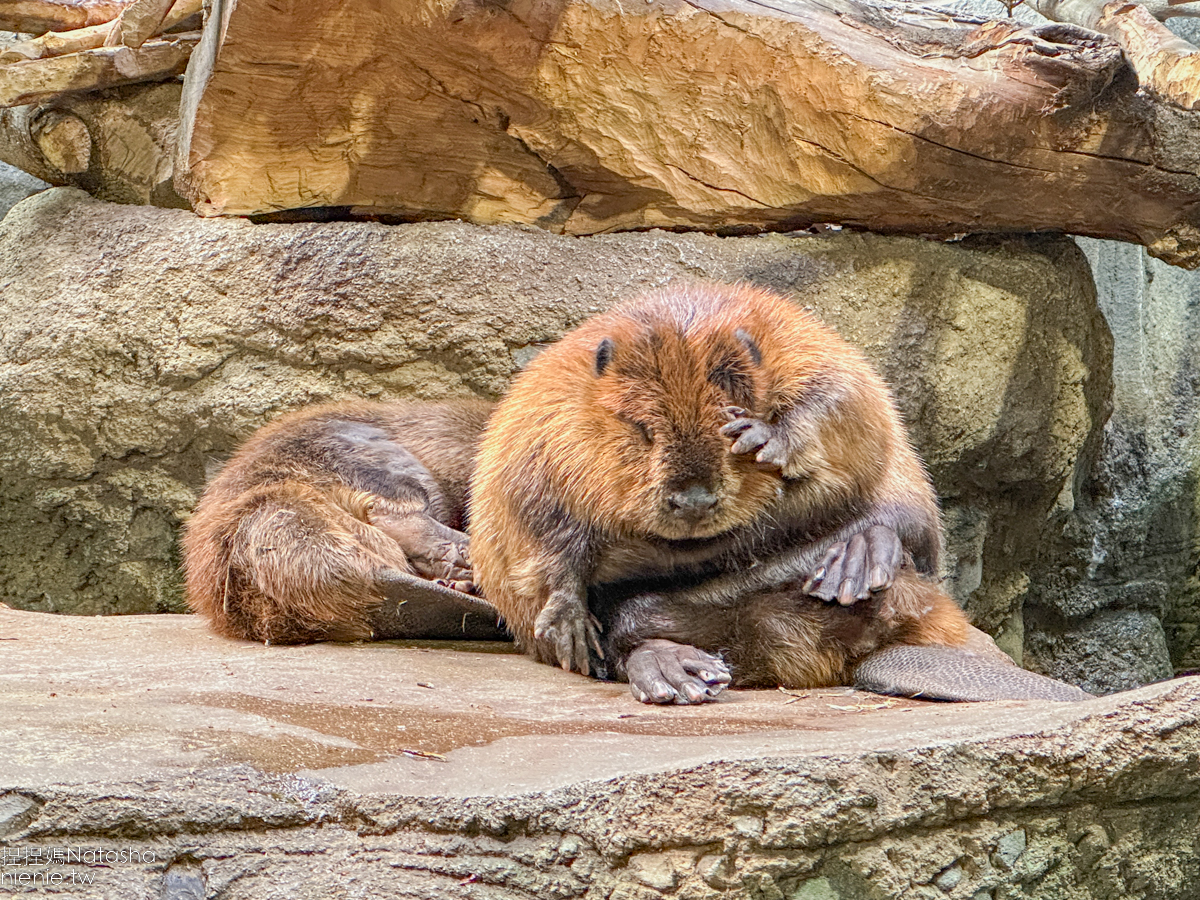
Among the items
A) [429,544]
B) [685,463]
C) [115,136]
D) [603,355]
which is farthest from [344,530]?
[115,136]

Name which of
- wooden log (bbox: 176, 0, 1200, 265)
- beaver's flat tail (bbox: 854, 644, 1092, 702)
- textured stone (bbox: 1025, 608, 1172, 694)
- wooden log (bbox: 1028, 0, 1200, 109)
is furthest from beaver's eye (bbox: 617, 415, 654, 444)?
textured stone (bbox: 1025, 608, 1172, 694)

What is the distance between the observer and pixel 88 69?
5156 millimetres

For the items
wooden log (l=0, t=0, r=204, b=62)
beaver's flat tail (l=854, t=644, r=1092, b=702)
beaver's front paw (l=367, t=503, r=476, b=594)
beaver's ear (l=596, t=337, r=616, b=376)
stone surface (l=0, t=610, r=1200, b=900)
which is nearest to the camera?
stone surface (l=0, t=610, r=1200, b=900)

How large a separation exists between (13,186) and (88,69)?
2.12 meters

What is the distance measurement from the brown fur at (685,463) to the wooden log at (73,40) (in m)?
2.64

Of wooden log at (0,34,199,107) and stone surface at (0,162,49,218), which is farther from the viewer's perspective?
stone surface at (0,162,49,218)

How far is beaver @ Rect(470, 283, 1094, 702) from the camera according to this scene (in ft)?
10.5

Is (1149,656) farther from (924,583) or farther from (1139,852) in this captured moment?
(1139,852)

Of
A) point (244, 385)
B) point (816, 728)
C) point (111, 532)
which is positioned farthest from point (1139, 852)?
point (111, 532)

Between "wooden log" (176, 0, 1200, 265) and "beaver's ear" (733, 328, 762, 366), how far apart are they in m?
1.79

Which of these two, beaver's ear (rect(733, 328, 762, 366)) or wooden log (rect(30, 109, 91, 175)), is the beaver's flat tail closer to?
beaver's ear (rect(733, 328, 762, 366))

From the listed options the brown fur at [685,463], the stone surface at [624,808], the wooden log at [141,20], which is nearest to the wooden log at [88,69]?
the wooden log at [141,20]

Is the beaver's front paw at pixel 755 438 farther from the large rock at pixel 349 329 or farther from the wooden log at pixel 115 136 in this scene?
the wooden log at pixel 115 136

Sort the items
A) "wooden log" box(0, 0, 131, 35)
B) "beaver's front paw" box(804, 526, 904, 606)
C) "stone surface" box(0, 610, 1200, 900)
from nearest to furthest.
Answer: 1. "stone surface" box(0, 610, 1200, 900)
2. "beaver's front paw" box(804, 526, 904, 606)
3. "wooden log" box(0, 0, 131, 35)
